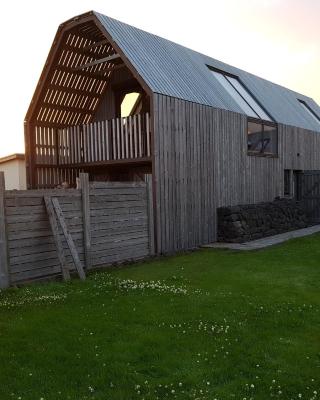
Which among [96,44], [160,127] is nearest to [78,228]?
[160,127]

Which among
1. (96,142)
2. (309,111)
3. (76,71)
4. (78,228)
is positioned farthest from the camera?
(309,111)

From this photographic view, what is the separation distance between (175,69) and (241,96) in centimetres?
431

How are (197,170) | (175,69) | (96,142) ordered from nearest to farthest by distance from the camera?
(197,170) < (175,69) < (96,142)

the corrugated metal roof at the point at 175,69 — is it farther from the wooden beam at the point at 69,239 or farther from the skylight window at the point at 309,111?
the skylight window at the point at 309,111

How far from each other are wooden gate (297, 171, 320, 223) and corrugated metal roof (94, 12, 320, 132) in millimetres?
2780

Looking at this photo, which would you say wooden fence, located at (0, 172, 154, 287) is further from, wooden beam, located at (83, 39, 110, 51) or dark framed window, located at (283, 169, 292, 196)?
dark framed window, located at (283, 169, 292, 196)

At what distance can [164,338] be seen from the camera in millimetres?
5504

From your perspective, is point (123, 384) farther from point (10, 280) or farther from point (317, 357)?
point (10, 280)

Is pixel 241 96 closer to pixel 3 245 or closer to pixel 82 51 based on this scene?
pixel 82 51

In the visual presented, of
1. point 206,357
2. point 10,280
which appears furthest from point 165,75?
point 206,357

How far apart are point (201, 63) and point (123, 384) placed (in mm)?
14301

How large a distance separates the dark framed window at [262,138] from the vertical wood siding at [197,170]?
1.27ft

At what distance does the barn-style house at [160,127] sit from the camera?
1269 cm

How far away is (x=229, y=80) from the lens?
18391 millimetres
